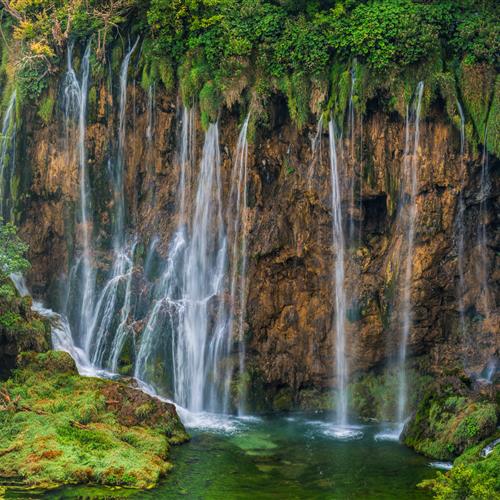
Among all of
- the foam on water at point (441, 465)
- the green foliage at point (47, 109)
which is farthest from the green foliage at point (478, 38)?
the green foliage at point (47, 109)

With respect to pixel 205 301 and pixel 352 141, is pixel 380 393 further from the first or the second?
pixel 352 141

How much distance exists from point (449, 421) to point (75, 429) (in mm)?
7962

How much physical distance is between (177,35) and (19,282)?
29.1 feet

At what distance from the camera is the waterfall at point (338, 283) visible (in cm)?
2208

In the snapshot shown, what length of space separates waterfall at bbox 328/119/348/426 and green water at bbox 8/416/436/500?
5.95ft

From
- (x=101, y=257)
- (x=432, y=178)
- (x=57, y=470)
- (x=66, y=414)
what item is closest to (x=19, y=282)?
(x=101, y=257)

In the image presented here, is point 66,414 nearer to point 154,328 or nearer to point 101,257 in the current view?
point 154,328

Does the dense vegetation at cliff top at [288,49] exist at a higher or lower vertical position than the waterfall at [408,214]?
higher

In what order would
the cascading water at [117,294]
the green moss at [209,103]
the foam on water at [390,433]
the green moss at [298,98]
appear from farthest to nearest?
the cascading water at [117,294], the green moss at [209,103], the green moss at [298,98], the foam on water at [390,433]

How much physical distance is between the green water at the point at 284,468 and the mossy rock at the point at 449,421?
0.44 m

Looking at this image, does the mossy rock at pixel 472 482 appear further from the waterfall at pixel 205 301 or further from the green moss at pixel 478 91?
the waterfall at pixel 205 301

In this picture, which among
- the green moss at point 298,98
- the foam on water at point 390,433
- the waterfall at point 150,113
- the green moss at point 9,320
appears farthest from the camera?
the waterfall at point 150,113

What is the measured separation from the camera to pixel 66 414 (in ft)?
59.8

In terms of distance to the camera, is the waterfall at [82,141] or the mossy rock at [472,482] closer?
the mossy rock at [472,482]
